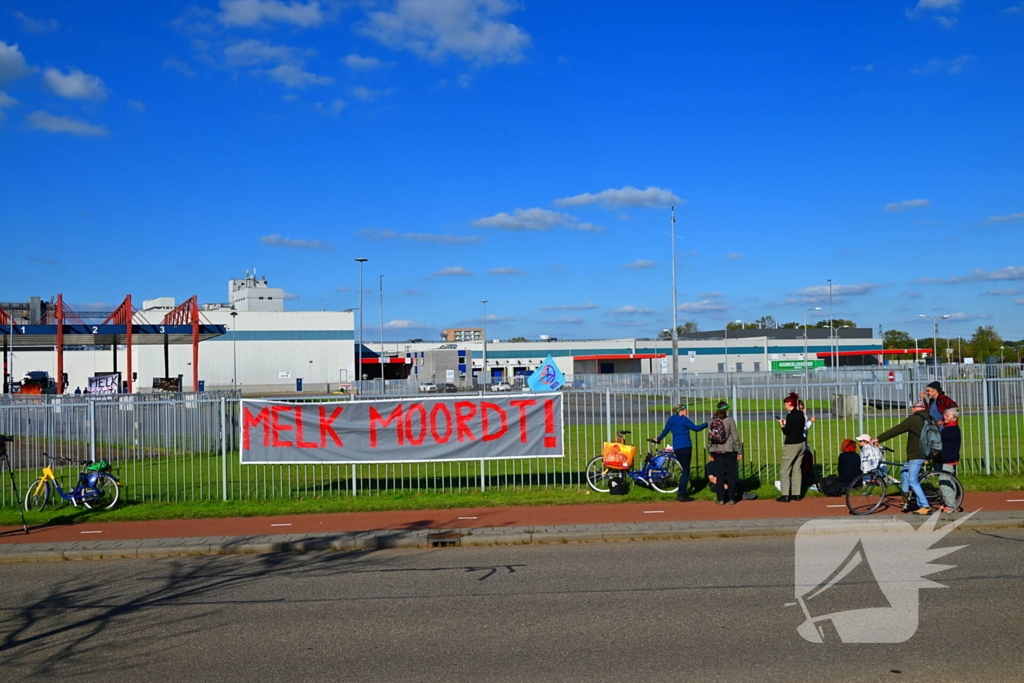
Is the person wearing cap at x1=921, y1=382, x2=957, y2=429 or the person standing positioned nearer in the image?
the person wearing cap at x1=921, y1=382, x2=957, y2=429

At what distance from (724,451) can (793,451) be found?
4.00 feet

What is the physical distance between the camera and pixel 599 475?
14.6 m

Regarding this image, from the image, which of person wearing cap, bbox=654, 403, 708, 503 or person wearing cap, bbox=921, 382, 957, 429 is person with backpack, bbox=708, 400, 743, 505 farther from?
person wearing cap, bbox=921, 382, 957, 429

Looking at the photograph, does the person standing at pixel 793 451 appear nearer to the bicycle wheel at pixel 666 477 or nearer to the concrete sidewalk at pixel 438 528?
the concrete sidewalk at pixel 438 528

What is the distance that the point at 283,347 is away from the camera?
85.4m

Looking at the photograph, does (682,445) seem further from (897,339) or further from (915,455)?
(897,339)

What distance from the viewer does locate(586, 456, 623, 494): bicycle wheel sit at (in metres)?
14.4

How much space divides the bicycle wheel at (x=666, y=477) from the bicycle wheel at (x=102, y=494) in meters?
9.13

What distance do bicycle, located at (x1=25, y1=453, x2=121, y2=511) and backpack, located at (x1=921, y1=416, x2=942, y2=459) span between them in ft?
41.6

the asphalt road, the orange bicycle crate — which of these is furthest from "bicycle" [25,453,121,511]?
the orange bicycle crate

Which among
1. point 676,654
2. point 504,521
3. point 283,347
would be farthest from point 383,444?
point 283,347
